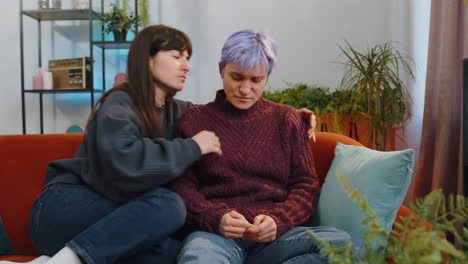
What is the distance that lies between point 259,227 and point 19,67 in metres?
3.17

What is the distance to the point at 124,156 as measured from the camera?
4.17 ft

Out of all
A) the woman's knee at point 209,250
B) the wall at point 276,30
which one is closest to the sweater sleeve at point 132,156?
the woman's knee at point 209,250

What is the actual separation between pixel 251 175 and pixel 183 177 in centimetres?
22

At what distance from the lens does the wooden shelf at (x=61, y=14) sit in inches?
132

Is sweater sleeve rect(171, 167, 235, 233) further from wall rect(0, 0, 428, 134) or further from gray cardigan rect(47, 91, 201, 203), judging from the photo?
wall rect(0, 0, 428, 134)

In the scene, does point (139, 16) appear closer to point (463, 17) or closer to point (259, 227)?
point (463, 17)

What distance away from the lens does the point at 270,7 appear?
340 centimetres

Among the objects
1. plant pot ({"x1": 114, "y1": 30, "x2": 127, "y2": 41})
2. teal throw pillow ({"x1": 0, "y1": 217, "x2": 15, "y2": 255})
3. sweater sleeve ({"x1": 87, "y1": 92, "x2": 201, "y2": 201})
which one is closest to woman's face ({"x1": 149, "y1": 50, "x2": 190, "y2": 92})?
sweater sleeve ({"x1": 87, "y1": 92, "x2": 201, "y2": 201})

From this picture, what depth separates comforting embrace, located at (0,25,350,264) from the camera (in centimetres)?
122

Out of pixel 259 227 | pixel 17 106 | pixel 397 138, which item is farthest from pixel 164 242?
pixel 17 106

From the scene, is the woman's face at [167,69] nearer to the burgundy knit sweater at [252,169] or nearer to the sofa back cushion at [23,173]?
the burgundy knit sweater at [252,169]

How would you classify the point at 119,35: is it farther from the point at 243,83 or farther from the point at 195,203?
the point at 195,203

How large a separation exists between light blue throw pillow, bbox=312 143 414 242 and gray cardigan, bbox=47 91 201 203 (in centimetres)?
44

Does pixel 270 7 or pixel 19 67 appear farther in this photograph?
pixel 19 67
